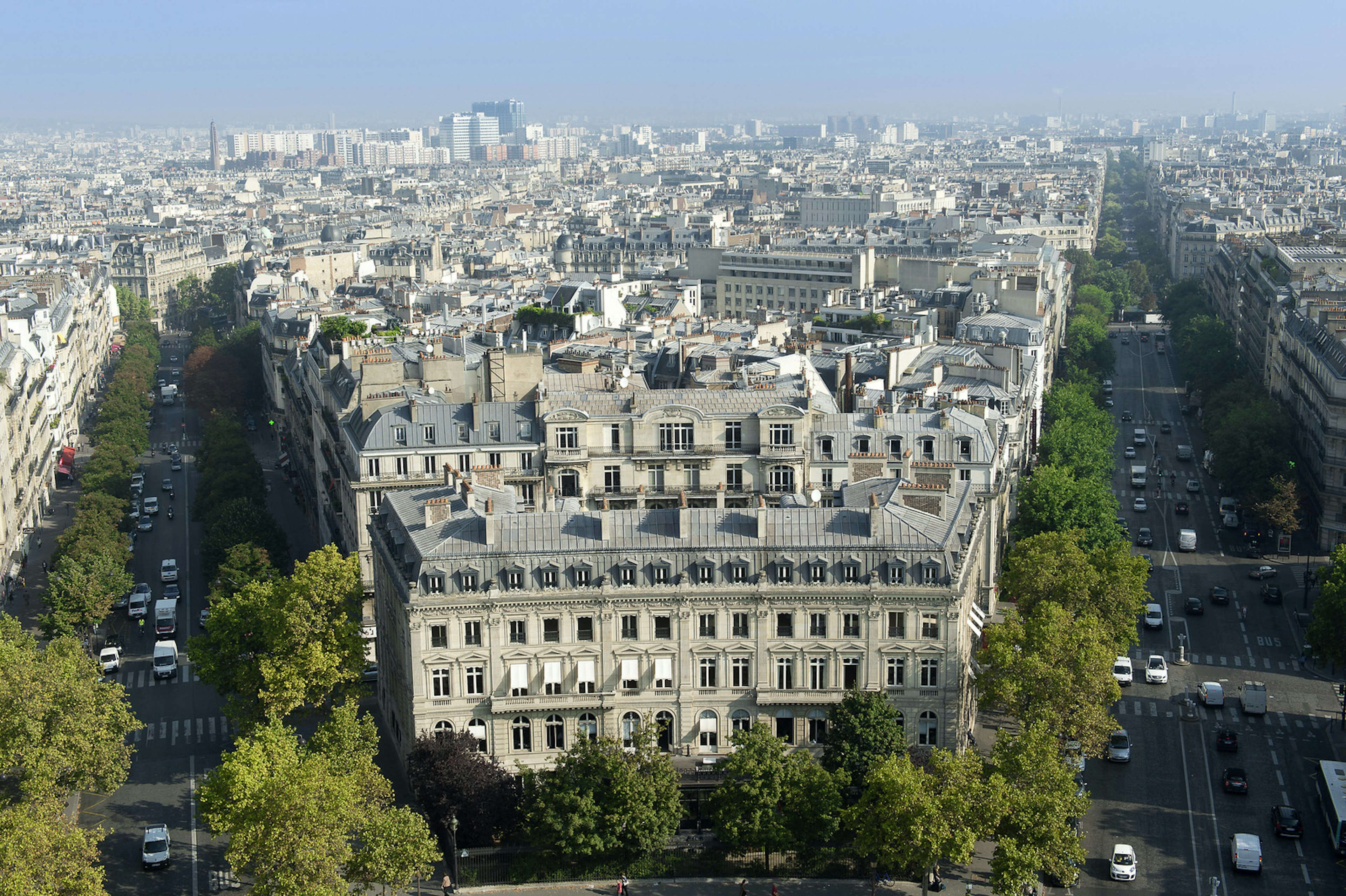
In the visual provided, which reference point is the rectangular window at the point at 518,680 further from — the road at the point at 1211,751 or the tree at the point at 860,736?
the road at the point at 1211,751

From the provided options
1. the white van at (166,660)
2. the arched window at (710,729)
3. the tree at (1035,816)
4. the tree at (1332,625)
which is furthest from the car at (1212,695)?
the white van at (166,660)

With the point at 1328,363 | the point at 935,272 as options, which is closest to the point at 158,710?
the point at 1328,363

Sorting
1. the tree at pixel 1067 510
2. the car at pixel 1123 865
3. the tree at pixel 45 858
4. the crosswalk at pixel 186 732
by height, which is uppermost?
the tree at pixel 1067 510

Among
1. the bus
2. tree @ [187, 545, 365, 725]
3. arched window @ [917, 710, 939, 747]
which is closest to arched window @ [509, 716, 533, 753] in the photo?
tree @ [187, 545, 365, 725]

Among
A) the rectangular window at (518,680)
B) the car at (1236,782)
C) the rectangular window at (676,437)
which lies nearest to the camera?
the rectangular window at (518,680)

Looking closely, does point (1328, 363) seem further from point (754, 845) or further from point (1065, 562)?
point (754, 845)

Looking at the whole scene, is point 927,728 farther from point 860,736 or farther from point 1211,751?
point 1211,751

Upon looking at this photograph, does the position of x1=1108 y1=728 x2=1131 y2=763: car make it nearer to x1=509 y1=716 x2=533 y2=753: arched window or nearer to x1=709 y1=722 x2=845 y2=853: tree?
x1=709 y1=722 x2=845 y2=853: tree
